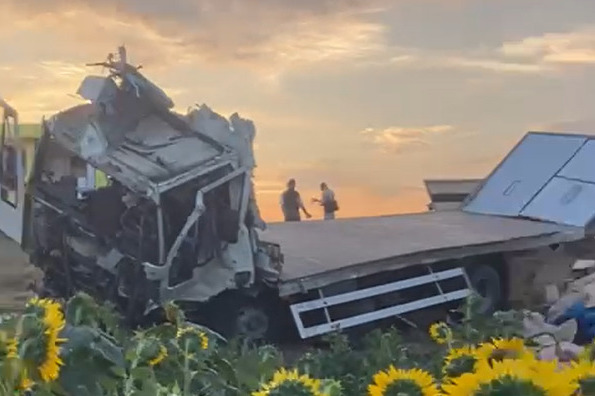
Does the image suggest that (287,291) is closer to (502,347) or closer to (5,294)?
(5,294)

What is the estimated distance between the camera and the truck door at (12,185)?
4348 mm

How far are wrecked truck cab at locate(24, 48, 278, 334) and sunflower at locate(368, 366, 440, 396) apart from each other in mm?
3455

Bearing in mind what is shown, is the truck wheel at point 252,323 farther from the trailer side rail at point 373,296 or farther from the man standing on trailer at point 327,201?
the man standing on trailer at point 327,201

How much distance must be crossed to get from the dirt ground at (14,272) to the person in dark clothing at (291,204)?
45.1 inches

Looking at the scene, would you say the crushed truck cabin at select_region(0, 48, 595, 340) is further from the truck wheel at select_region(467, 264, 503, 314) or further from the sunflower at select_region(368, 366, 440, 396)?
the sunflower at select_region(368, 366, 440, 396)

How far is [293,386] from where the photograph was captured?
880 millimetres

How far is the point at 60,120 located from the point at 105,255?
1.93ft

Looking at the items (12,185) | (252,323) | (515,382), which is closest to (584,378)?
(515,382)

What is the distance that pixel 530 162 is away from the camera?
22.7 feet

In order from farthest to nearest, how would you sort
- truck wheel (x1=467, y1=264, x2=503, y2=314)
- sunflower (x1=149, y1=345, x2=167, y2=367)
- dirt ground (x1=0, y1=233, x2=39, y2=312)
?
truck wheel (x1=467, y1=264, x2=503, y2=314) < dirt ground (x1=0, y1=233, x2=39, y2=312) < sunflower (x1=149, y1=345, x2=167, y2=367)

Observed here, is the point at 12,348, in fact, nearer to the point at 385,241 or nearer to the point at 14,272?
the point at 14,272

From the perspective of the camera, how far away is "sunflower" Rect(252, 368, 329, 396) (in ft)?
2.88

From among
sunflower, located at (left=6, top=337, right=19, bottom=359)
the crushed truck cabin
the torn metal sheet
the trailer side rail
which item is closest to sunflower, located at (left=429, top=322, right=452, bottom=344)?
sunflower, located at (left=6, top=337, right=19, bottom=359)

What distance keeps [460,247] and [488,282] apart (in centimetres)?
36
